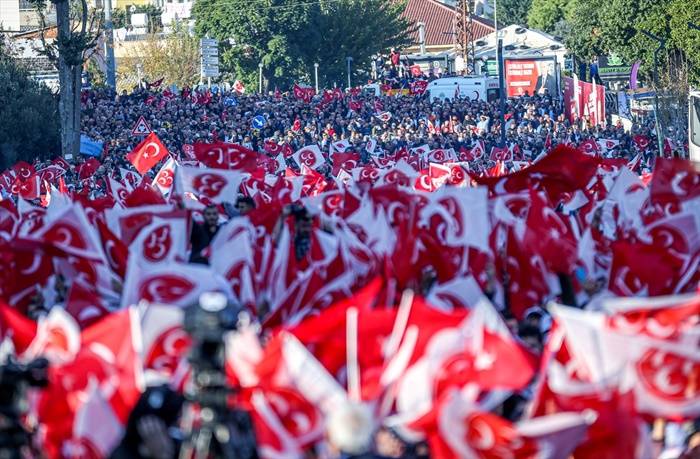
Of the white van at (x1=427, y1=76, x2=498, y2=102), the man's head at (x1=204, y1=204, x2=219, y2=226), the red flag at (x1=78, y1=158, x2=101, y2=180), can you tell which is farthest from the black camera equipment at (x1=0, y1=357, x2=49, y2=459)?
the white van at (x1=427, y1=76, x2=498, y2=102)

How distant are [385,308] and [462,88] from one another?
52460 millimetres

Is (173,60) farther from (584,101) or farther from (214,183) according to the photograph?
(214,183)

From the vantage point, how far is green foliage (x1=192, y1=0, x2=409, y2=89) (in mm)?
89625

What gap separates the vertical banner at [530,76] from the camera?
72688mm

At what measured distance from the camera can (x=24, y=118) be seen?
48688mm

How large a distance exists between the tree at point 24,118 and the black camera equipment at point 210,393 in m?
38.4

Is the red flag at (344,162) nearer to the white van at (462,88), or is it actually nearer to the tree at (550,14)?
the white van at (462,88)

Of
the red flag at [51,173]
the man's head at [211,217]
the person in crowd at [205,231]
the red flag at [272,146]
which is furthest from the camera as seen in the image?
the red flag at [272,146]

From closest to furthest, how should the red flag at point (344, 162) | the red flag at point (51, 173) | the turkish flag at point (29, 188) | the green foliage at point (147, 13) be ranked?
the turkish flag at point (29, 188)
the red flag at point (51, 173)
the red flag at point (344, 162)
the green foliage at point (147, 13)

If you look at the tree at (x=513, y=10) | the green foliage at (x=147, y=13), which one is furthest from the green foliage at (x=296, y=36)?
the tree at (x=513, y=10)

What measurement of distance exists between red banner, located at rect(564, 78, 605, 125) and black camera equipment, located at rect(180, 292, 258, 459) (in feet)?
144

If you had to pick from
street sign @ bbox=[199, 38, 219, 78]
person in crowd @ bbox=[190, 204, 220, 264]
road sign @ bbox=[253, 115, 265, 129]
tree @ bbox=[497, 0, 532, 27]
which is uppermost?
tree @ bbox=[497, 0, 532, 27]

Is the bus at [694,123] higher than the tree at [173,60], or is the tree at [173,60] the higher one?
the tree at [173,60]

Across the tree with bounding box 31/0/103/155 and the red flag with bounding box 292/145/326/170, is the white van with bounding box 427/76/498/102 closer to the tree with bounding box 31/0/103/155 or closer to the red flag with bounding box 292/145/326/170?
the tree with bounding box 31/0/103/155
